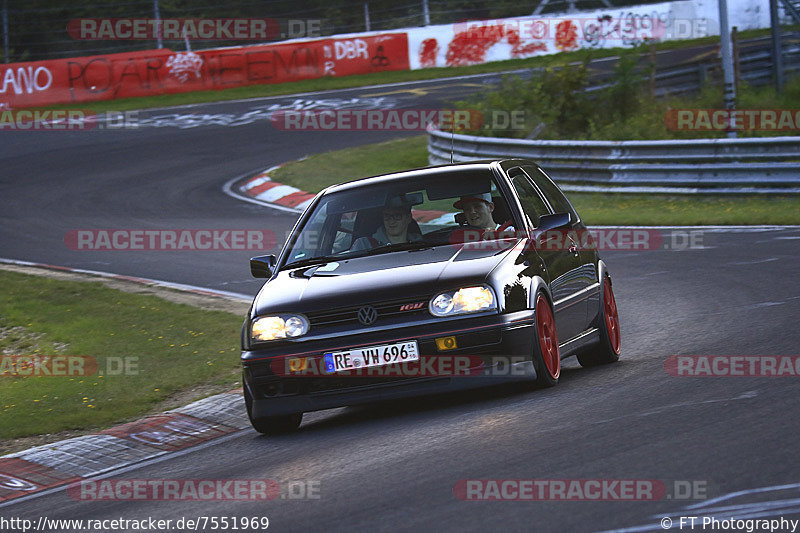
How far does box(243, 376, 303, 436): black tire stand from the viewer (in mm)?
6953

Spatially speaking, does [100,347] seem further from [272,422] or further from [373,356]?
[373,356]

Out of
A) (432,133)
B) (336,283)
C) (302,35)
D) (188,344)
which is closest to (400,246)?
(336,283)

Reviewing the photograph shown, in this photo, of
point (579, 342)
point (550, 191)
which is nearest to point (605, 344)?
point (579, 342)

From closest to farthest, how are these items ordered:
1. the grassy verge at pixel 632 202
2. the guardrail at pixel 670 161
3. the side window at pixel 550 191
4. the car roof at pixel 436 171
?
the car roof at pixel 436 171
the side window at pixel 550 191
the grassy verge at pixel 632 202
the guardrail at pixel 670 161

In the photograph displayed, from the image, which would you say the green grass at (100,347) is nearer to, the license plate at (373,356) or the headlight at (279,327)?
the headlight at (279,327)

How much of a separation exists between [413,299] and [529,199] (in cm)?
190

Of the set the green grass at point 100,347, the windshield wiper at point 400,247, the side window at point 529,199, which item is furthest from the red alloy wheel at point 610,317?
the green grass at point 100,347

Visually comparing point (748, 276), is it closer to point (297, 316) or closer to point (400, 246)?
point (400, 246)

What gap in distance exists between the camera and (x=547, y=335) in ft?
23.0

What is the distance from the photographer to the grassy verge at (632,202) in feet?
53.3

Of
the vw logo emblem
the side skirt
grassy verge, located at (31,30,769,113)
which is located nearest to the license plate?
the vw logo emblem

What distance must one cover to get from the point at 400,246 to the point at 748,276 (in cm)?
513

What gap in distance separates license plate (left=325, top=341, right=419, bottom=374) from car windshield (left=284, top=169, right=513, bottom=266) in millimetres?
1096

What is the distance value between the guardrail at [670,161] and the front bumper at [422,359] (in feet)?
32.3
